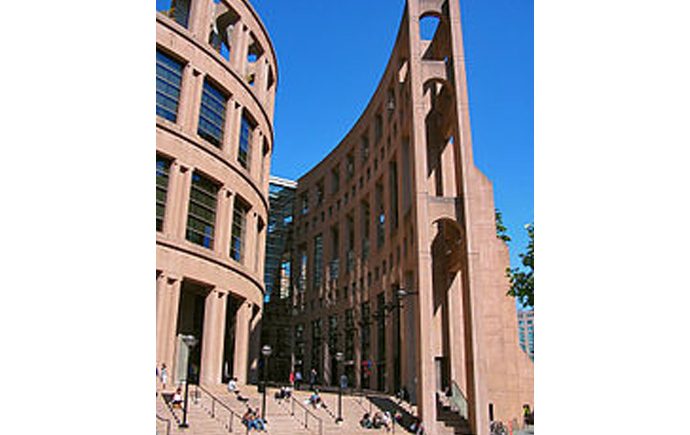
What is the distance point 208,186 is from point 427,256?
42.5 ft

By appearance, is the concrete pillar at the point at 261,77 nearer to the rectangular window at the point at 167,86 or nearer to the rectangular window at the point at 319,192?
the rectangular window at the point at 167,86

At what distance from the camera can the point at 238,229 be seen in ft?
113

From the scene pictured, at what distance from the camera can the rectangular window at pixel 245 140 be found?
35.0 meters

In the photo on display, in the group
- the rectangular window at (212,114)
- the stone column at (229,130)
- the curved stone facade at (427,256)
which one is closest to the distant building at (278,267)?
the curved stone facade at (427,256)

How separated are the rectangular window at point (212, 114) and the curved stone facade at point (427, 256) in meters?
11.2

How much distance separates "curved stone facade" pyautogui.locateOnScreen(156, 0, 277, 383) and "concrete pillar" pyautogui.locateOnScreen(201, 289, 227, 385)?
0.18ft

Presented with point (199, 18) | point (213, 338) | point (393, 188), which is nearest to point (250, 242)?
point (213, 338)

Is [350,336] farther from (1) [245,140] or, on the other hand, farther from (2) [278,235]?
(2) [278,235]

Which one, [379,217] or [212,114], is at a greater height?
[212,114]
